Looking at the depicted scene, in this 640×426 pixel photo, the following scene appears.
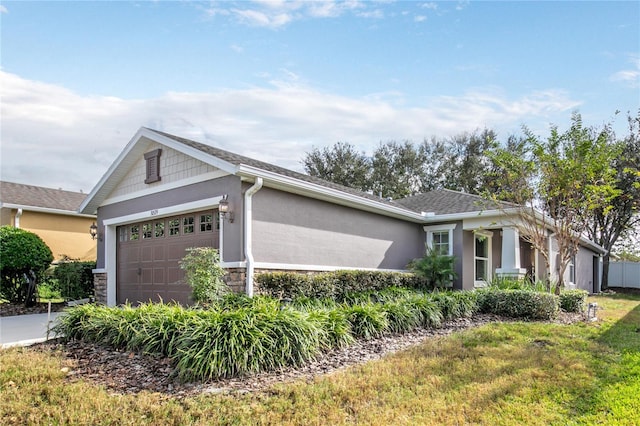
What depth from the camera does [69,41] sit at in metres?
10.1

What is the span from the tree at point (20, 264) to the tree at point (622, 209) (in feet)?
74.9

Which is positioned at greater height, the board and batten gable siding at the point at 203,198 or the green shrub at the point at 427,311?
the board and batten gable siding at the point at 203,198

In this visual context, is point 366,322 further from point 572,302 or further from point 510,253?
point 510,253

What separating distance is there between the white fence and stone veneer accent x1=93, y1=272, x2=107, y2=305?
85.1 feet

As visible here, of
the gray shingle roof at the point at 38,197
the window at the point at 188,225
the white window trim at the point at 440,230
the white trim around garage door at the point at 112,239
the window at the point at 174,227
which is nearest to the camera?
the window at the point at 188,225

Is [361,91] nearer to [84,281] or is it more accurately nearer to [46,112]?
[46,112]

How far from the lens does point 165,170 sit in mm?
11031

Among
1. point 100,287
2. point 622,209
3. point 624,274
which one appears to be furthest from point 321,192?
point 624,274

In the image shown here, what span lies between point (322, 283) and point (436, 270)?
4330 millimetres

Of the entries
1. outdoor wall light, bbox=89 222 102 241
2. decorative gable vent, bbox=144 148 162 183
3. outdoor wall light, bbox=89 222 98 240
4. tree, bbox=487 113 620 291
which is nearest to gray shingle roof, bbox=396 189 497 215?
tree, bbox=487 113 620 291

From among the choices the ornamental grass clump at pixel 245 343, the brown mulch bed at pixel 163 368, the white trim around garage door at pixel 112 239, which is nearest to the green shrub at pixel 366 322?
the brown mulch bed at pixel 163 368

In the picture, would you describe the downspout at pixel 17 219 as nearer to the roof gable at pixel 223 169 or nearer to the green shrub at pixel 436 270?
the roof gable at pixel 223 169

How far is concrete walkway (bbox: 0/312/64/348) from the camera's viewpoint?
730 cm

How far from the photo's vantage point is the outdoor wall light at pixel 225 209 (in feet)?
29.6
